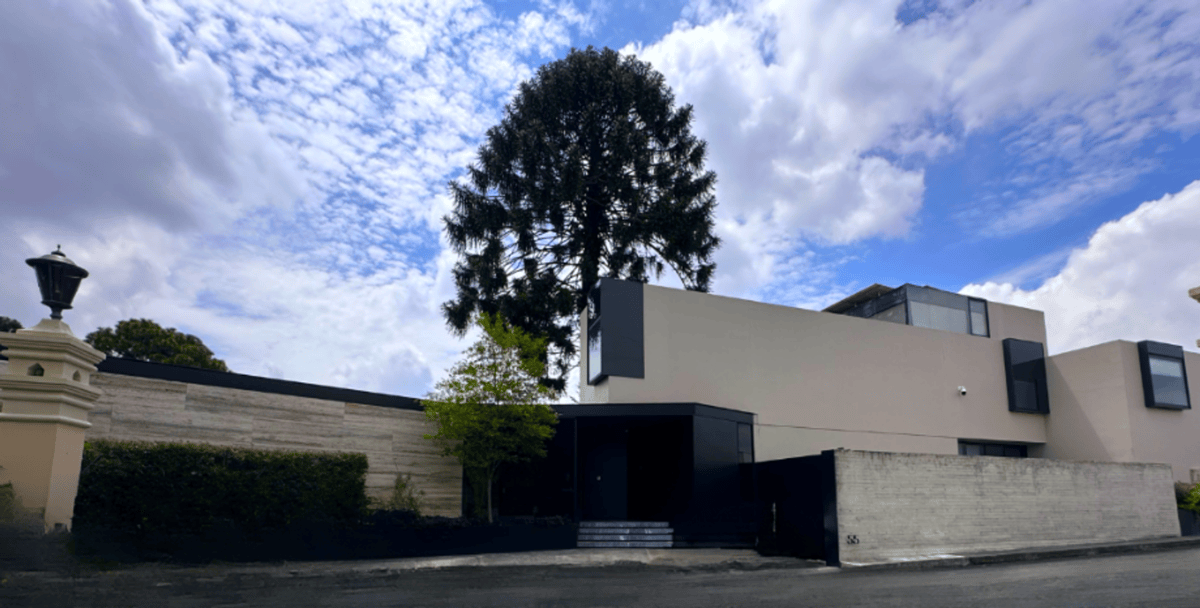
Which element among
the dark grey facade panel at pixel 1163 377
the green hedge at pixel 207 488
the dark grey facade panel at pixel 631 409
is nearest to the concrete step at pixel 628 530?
the dark grey facade panel at pixel 631 409

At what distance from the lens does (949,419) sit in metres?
24.0

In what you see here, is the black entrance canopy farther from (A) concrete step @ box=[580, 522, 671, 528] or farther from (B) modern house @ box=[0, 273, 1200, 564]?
(A) concrete step @ box=[580, 522, 671, 528]

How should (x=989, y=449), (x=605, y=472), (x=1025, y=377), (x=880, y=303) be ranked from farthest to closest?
(x=880, y=303) → (x=1025, y=377) → (x=989, y=449) → (x=605, y=472)

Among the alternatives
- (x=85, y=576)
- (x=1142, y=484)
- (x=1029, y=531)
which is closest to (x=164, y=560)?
(x=85, y=576)

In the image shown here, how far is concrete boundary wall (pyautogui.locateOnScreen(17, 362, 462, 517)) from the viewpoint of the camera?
12.9m

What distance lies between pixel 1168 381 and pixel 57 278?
28.4 m

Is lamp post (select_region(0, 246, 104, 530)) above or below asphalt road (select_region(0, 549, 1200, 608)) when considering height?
above

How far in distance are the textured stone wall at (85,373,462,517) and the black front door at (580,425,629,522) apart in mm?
3456

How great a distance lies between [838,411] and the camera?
72.2ft

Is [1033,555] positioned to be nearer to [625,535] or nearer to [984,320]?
[625,535]

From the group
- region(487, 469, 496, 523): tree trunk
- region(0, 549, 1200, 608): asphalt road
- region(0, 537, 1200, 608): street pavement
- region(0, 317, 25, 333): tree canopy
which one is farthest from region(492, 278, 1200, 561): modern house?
region(0, 317, 25, 333): tree canopy

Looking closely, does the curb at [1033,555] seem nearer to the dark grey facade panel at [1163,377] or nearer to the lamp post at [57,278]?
the dark grey facade panel at [1163,377]

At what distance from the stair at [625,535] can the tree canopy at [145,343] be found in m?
21.7

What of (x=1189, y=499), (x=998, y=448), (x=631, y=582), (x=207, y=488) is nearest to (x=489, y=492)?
(x=207, y=488)
